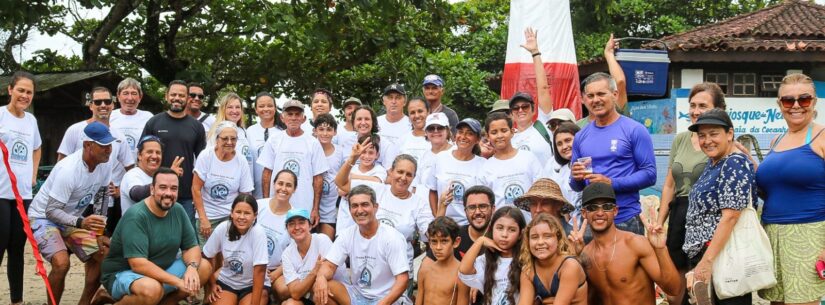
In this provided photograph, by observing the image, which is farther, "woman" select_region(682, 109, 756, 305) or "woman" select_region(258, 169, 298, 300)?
"woman" select_region(258, 169, 298, 300)

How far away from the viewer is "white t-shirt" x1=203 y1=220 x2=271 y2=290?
6.83m

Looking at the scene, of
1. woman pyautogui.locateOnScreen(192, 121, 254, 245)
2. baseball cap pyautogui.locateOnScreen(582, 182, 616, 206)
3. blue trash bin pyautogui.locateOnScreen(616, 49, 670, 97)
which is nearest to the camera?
baseball cap pyautogui.locateOnScreen(582, 182, 616, 206)

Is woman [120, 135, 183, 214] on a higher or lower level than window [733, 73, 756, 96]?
lower

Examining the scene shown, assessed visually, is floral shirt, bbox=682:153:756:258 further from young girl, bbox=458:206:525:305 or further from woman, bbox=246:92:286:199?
woman, bbox=246:92:286:199

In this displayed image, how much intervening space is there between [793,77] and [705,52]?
1310 cm

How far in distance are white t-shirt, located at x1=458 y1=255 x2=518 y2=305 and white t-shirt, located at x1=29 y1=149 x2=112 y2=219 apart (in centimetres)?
321

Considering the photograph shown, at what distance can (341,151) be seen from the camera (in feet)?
26.4

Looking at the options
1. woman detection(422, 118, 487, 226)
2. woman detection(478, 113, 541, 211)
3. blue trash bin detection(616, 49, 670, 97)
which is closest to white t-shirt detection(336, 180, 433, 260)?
woman detection(422, 118, 487, 226)

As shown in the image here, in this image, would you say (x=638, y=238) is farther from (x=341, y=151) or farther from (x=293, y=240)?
(x=341, y=151)

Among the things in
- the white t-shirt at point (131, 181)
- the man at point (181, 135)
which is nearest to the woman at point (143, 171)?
the white t-shirt at point (131, 181)

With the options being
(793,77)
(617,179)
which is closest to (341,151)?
(617,179)

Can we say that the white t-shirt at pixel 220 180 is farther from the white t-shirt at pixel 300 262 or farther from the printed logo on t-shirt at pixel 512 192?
the printed logo on t-shirt at pixel 512 192

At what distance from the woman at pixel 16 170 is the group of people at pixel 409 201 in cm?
2

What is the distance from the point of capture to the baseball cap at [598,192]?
5.09m
